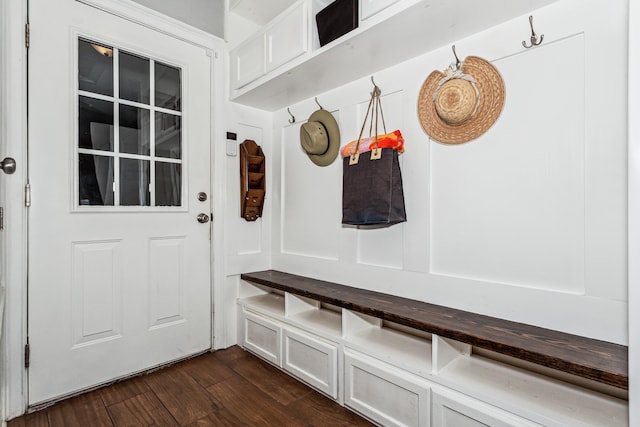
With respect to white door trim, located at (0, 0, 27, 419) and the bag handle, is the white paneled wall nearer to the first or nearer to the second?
the bag handle

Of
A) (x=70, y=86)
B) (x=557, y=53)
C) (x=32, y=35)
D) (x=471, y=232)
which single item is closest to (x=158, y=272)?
(x=70, y=86)

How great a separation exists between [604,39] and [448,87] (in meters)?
0.57

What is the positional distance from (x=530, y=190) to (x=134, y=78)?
2.21 metres

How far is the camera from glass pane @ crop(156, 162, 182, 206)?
217 cm

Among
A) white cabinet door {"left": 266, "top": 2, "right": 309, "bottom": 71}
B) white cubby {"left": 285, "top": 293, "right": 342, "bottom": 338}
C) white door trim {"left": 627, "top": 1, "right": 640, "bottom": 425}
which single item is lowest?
white cubby {"left": 285, "top": 293, "right": 342, "bottom": 338}

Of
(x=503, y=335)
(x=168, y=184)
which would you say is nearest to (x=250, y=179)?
(x=168, y=184)

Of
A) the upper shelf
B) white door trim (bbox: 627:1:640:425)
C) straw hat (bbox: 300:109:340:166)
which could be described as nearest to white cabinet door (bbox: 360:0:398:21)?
the upper shelf

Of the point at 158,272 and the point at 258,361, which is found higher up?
the point at 158,272

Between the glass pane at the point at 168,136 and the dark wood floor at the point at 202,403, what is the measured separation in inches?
53.8

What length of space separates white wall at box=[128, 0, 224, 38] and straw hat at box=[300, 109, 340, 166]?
0.96 m

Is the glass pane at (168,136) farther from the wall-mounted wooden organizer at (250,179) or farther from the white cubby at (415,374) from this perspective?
the white cubby at (415,374)

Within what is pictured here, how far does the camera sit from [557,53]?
136cm

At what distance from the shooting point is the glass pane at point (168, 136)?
2162 mm

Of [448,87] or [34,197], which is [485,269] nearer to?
[448,87]
